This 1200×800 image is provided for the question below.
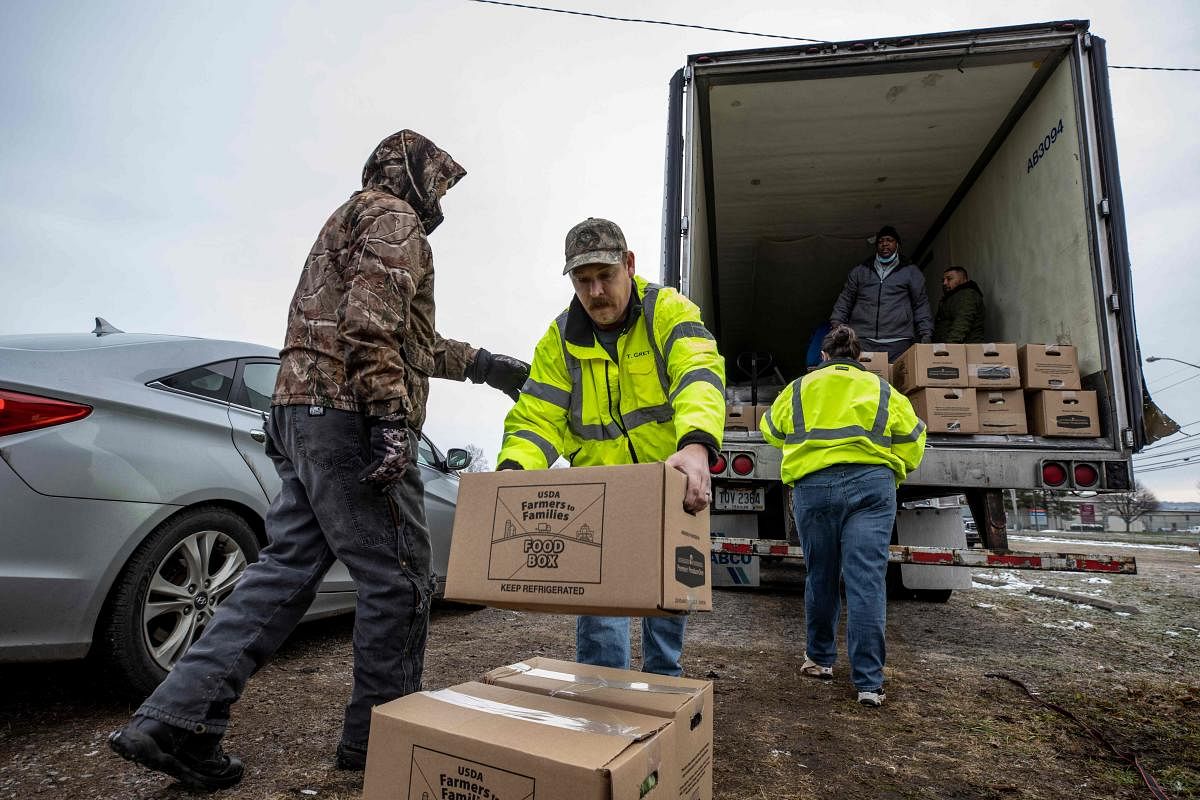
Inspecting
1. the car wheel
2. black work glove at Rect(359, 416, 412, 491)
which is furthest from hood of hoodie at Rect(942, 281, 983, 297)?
the car wheel

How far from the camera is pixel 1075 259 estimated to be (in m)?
4.12

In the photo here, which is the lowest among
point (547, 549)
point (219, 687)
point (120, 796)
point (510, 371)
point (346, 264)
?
point (120, 796)

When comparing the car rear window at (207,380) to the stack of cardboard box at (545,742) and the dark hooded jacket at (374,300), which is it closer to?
the dark hooded jacket at (374,300)

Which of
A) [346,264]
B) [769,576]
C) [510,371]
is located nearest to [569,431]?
[510,371]

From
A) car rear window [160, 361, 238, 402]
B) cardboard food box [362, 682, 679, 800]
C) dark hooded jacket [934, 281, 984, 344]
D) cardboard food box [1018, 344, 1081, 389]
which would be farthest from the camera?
dark hooded jacket [934, 281, 984, 344]

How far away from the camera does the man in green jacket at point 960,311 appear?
5297 mm

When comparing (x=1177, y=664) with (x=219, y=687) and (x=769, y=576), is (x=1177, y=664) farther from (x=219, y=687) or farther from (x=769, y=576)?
(x=219, y=687)

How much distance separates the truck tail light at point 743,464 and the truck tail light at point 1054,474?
155 centimetres

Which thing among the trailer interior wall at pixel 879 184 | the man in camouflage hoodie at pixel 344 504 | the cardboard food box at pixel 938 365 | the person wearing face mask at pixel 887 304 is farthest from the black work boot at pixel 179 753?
the person wearing face mask at pixel 887 304

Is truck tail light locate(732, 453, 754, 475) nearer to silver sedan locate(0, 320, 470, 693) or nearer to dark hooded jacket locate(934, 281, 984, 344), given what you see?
dark hooded jacket locate(934, 281, 984, 344)

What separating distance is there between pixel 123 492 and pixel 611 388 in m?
1.71

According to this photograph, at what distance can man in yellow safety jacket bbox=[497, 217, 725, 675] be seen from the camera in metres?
1.93

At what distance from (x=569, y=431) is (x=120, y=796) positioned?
161 centimetres

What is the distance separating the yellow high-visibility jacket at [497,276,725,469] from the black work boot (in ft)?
3.58
